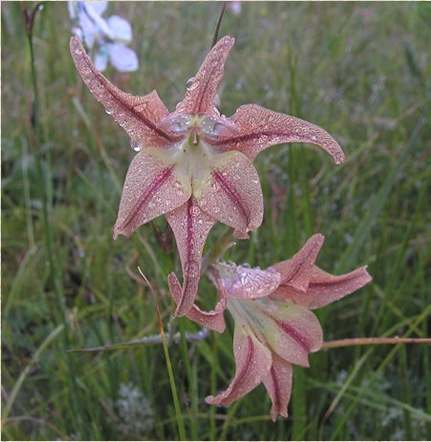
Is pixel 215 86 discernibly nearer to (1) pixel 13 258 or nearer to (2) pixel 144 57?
(1) pixel 13 258

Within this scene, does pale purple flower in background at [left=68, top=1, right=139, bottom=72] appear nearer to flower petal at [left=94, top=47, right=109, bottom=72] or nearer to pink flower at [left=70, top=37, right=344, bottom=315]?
flower petal at [left=94, top=47, right=109, bottom=72]

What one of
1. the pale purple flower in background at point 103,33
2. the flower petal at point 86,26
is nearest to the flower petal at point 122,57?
the pale purple flower in background at point 103,33

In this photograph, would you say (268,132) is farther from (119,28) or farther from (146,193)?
(119,28)

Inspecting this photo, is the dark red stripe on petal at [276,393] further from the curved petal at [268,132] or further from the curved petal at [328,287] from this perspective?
the curved petal at [268,132]

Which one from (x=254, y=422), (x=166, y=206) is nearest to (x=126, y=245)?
(x=254, y=422)

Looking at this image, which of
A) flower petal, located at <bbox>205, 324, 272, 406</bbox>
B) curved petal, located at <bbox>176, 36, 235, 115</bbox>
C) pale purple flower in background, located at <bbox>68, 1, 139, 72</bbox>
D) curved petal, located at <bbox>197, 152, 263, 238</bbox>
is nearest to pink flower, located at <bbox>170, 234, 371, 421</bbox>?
flower petal, located at <bbox>205, 324, 272, 406</bbox>

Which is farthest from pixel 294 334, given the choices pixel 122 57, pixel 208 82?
pixel 122 57

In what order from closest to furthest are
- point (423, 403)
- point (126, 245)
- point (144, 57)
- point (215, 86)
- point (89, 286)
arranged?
point (215, 86), point (423, 403), point (89, 286), point (126, 245), point (144, 57)
